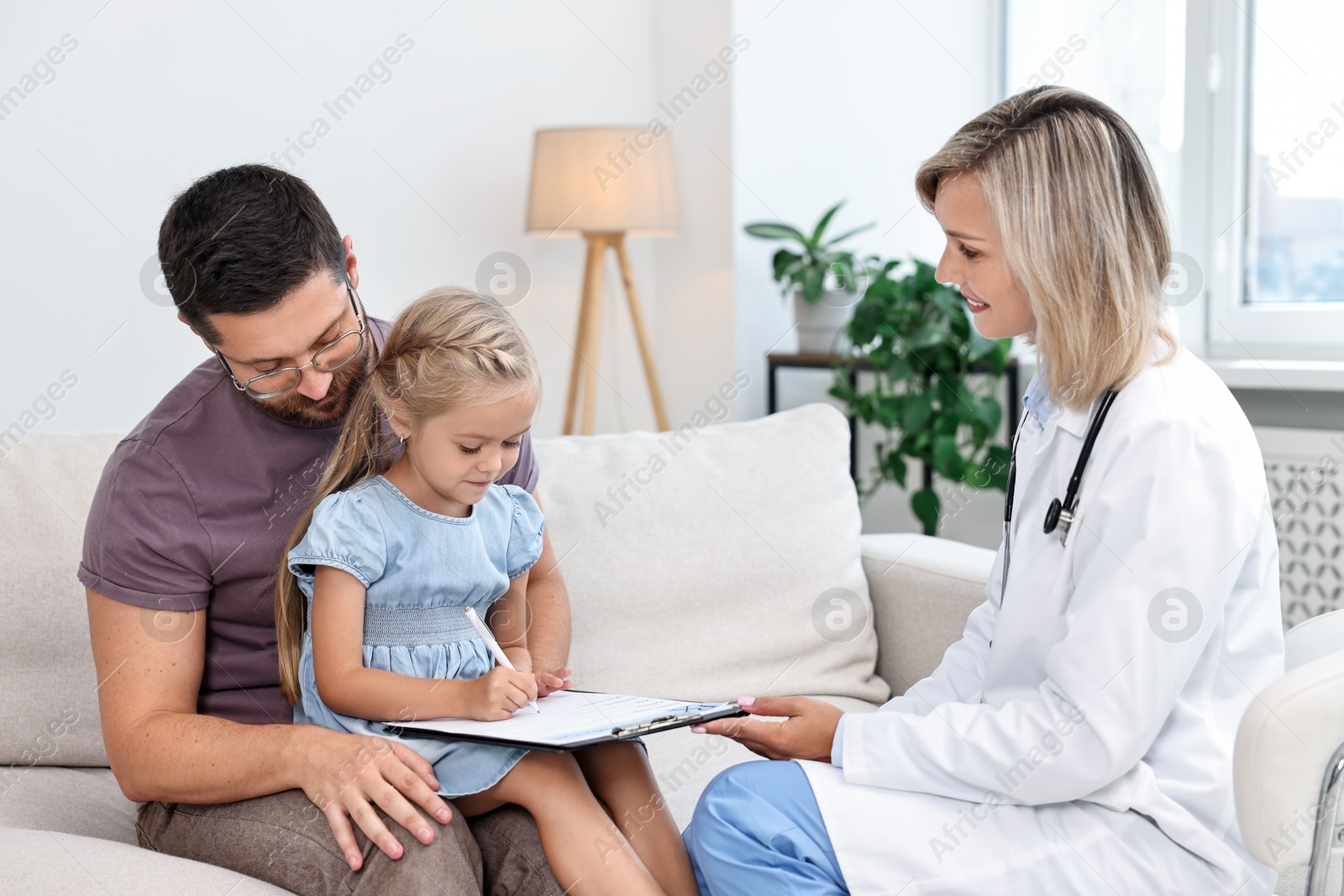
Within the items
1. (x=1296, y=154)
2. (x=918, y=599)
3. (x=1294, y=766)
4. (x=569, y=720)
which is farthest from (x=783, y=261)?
(x=1294, y=766)

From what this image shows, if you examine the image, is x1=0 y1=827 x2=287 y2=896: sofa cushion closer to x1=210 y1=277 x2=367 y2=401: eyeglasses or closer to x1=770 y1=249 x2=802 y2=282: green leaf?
x1=210 y1=277 x2=367 y2=401: eyeglasses

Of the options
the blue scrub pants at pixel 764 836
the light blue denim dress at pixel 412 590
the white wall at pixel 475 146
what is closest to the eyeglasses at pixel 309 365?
the light blue denim dress at pixel 412 590

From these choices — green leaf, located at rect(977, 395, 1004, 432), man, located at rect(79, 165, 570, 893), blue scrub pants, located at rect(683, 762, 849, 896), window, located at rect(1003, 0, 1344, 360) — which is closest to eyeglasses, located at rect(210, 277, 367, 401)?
man, located at rect(79, 165, 570, 893)

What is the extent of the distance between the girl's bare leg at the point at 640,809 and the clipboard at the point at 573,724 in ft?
0.24

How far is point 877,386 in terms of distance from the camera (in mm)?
2857

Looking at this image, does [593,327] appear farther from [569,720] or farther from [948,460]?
[569,720]

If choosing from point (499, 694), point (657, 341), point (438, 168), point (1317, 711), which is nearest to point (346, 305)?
point (499, 694)

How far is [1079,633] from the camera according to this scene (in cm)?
105

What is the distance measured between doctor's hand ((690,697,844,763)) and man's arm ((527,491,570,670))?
26 centimetres

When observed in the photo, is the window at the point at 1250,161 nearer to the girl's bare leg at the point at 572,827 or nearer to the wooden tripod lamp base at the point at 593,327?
the wooden tripod lamp base at the point at 593,327

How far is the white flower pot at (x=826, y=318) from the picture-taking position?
313 cm

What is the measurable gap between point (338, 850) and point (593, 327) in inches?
86.7

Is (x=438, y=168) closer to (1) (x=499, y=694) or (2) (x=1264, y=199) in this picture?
(2) (x=1264, y=199)

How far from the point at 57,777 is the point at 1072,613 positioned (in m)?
1.31
